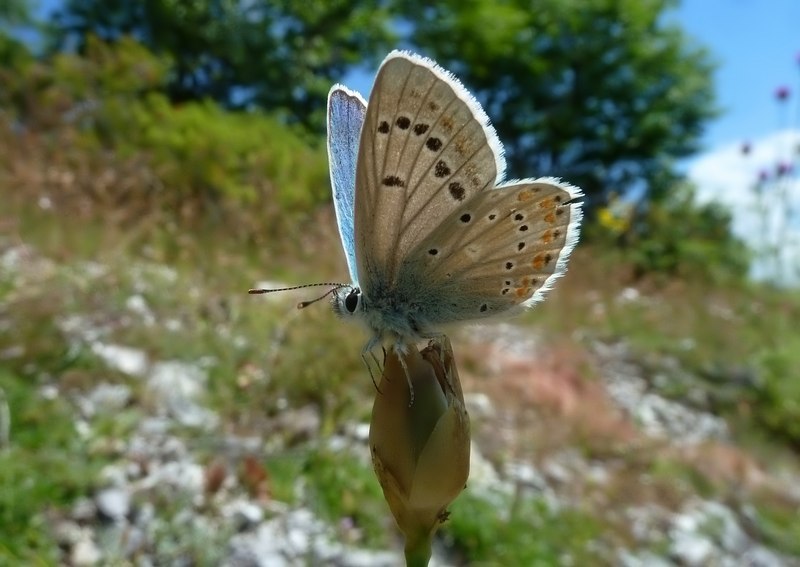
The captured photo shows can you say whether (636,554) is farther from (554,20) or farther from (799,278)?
(554,20)

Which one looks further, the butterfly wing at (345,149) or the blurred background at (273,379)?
the blurred background at (273,379)

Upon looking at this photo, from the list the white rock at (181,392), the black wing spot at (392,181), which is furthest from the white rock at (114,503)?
the black wing spot at (392,181)

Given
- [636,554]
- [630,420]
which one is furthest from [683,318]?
[636,554]

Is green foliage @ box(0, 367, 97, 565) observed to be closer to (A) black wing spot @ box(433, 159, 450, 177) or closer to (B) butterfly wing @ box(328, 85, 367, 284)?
(B) butterfly wing @ box(328, 85, 367, 284)

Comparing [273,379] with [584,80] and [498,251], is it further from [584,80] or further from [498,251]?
[584,80]

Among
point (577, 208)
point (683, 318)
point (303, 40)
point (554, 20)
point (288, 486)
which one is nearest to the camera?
point (577, 208)

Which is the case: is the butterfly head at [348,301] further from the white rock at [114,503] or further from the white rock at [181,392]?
the white rock at [181,392]

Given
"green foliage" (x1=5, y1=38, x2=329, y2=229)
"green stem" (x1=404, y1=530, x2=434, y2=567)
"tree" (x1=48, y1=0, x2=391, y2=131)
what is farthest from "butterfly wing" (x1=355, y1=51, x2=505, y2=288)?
"tree" (x1=48, y1=0, x2=391, y2=131)
